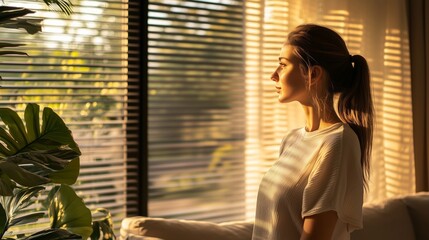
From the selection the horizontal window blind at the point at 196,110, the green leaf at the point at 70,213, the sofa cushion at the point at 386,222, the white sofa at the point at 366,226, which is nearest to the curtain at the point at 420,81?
the white sofa at the point at 366,226

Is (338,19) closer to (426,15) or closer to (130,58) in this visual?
(426,15)

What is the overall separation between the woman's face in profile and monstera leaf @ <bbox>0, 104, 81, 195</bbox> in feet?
2.35

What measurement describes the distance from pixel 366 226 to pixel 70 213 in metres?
1.53

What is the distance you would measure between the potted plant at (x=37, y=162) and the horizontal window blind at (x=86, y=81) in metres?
0.72

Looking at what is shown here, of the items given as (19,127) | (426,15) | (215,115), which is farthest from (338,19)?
(19,127)

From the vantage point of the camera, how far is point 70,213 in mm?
2094

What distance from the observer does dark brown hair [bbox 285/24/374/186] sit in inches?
86.0

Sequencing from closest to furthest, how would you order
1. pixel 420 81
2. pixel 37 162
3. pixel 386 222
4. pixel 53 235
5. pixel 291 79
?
pixel 37 162
pixel 53 235
pixel 291 79
pixel 386 222
pixel 420 81

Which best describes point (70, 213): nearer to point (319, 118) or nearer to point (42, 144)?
point (42, 144)

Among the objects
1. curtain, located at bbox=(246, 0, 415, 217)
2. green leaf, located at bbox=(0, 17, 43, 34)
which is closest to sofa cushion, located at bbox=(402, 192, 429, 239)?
curtain, located at bbox=(246, 0, 415, 217)

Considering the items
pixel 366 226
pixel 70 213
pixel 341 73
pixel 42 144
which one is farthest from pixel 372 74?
pixel 42 144

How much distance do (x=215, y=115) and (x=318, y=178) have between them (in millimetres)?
1419

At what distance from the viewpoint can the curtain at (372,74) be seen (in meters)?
3.52

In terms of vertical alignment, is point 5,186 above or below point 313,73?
below
